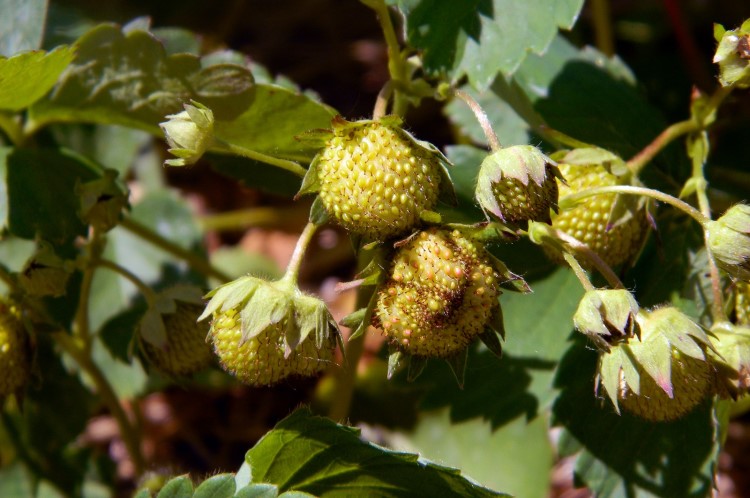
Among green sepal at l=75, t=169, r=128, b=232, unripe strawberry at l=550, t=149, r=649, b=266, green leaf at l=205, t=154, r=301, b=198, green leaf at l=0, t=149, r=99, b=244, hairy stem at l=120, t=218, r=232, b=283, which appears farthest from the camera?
hairy stem at l=120, t=218, r=232, b=283

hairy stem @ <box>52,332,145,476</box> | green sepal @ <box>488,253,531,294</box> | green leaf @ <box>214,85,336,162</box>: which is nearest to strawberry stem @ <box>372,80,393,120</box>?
green leaf @ <box>214,85,336,162</box>

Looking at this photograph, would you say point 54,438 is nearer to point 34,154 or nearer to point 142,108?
point 34,154

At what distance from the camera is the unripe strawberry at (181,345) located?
1868 mm

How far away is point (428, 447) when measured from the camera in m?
2.79

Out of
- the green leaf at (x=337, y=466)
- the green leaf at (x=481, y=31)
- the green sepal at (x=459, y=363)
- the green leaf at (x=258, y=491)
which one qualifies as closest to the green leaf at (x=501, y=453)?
the green leaf at (x=337, y=466)

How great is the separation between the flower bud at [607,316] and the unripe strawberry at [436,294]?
161mm

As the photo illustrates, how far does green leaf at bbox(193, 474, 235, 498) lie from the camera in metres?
1.62

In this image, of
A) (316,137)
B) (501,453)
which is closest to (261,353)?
(316,137)

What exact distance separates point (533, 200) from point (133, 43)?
3.38 feet

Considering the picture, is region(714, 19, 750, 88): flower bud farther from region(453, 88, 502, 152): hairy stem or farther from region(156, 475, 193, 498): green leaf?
region(156, 475, 193, 498): green leaf

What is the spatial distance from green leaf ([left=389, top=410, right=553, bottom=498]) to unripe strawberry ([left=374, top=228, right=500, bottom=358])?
3.42 feet

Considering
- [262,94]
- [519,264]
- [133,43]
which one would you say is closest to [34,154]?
[133,43]

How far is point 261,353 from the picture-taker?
1.58 metres

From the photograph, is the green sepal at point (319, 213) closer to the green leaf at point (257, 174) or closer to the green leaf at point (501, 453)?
the green leaf at point (257, 174)
